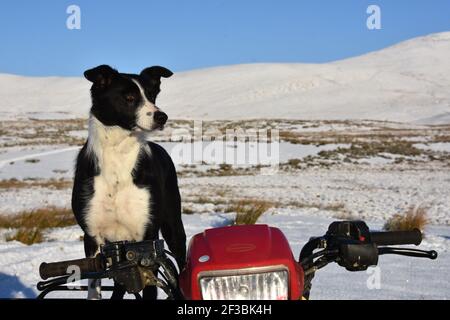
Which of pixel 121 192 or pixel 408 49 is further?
pixel 408 49

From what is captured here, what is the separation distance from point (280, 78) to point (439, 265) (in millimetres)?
107868

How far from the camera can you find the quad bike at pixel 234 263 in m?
1.75

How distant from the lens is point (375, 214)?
42.4ft

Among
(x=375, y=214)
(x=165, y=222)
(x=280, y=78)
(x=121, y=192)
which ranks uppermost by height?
(x=280, y=78)

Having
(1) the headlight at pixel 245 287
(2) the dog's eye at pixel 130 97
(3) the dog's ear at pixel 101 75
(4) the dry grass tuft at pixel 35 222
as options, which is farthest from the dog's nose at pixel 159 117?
(4) the dry grass tuft at pixel 35 222

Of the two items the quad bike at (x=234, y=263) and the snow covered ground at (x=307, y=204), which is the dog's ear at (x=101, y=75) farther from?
the quad bike at (x=234, y=263)

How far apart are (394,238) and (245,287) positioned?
29.1 inches

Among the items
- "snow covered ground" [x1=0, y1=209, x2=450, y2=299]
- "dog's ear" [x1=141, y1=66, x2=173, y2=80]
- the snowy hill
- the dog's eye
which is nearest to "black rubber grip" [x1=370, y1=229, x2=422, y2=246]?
the dog's eye

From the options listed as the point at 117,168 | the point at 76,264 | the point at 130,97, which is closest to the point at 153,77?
the point at 130,97

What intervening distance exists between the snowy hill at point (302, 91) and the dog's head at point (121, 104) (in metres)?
73.5
